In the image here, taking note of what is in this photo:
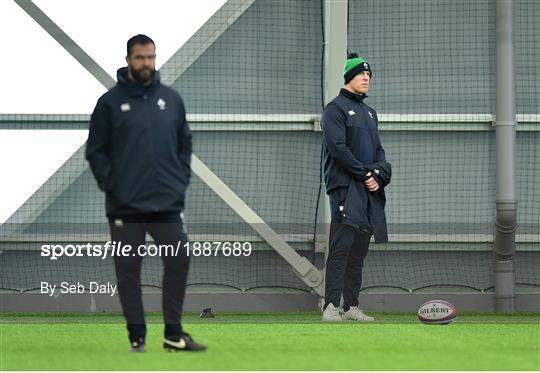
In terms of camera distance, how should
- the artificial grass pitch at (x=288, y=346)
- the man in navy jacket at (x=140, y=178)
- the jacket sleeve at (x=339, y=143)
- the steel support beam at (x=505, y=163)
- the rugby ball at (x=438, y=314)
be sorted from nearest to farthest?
the artificial grass pitch at (x=288, y=346) → the man in navy jacket at (x=140, y=178) → the rugby ball at (x=438, y=314) → the jacket sleeve at (x=339, y=143) → the steel support beam at (x=505, y=163)

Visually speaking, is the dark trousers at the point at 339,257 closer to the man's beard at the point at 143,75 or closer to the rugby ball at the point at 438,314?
the rugby ball at the point at 438,314

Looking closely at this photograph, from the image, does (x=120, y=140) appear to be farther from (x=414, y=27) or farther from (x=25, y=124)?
(x=414, y=27)

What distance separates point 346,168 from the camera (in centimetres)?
892

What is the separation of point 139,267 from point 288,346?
97 cm

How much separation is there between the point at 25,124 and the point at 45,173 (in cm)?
45

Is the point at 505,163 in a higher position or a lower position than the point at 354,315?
higher

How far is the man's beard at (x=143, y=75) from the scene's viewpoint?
627cm

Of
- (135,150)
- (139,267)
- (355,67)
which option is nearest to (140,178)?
(135,150)

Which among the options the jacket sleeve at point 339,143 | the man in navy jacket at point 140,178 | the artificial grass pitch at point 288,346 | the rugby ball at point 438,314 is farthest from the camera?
the jacket sleeve at point 339,143

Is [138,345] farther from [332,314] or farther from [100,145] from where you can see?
[332,314]

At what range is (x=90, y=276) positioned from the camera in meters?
10.8

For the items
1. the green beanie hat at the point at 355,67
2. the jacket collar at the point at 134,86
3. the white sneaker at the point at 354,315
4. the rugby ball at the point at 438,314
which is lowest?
the white sneaker at the point at 354,315

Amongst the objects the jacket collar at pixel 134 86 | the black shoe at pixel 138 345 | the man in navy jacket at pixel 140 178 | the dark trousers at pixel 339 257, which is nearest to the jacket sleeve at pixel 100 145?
the man in navy jacket at pixel 140 178

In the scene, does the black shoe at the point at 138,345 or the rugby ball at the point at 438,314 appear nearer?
the black shoe at the point at 138,345
